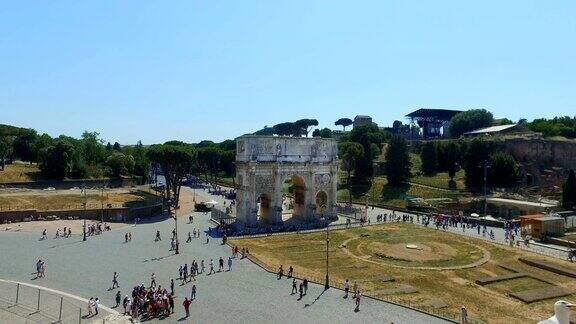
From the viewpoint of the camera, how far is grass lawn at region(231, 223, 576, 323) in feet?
86.1

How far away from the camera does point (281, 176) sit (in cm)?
5284

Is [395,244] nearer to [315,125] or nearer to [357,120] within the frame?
[315,125]

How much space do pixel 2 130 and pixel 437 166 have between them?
256 feet

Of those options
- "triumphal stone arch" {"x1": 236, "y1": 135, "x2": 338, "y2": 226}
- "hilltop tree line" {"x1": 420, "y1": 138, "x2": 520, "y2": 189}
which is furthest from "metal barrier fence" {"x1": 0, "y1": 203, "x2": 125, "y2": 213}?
"hilltop tree line" {"x1": 420, "y1": 138, "x2": 520, "y2": 189}

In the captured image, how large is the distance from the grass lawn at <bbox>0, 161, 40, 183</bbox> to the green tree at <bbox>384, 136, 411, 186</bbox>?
180 feet

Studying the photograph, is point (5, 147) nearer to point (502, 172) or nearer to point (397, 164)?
point (397, 164)

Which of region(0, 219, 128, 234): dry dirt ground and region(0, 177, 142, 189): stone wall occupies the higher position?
region(0, 177, 142, 189): stone wall

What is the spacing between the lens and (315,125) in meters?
130

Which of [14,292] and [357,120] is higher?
[357,120]

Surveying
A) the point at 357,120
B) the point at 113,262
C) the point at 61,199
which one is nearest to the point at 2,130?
the point at 61,199

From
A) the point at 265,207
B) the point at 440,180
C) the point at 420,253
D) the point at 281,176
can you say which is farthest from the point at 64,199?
the point at 440,180

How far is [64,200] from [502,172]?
201 ft

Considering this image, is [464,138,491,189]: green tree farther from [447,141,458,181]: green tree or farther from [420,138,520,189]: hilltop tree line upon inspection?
[447,141,458,181]: green tree

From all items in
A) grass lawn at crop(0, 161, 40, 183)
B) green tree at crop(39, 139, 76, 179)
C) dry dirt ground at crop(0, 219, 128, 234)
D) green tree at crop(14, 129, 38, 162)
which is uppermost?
green tree at crop(14, 129, 38, 162)
